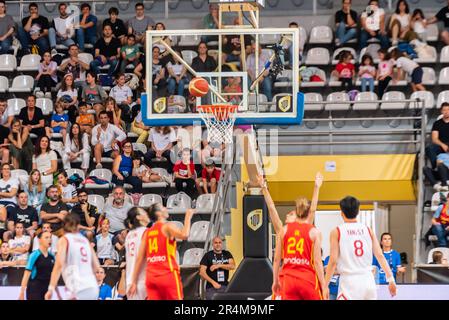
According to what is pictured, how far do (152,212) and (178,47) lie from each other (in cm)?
614

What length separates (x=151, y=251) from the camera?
13430mm

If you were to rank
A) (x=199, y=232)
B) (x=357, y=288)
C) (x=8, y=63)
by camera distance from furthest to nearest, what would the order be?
(x=8, y=63) → (x=199, y=232) → (x=357, y=288)

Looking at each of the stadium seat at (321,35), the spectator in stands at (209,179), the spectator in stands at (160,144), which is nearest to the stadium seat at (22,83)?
the spectator in stands at (160,144)

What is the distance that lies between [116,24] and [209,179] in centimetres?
500

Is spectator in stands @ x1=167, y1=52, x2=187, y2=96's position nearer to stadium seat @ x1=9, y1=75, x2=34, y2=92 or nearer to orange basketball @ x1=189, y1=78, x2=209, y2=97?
orange basketball @ x1=189, y1=78, x2=209, y2=97

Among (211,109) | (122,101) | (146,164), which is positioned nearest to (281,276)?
(211,109)

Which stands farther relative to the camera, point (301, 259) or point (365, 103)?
point (365, 103)

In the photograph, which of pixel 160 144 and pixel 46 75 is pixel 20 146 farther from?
pixel 160 144

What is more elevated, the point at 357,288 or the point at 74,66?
the point at 74,66

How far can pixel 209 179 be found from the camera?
20.8m

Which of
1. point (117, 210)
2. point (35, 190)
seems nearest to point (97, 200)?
point (117, 210)

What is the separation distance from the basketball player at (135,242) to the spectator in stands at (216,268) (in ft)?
11.8

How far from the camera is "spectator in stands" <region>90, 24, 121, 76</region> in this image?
23.6 m
